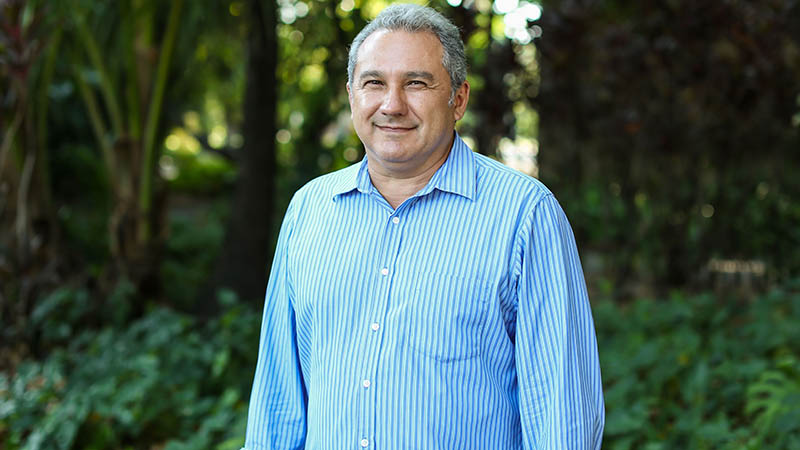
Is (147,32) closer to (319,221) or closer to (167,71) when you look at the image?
(167,71)

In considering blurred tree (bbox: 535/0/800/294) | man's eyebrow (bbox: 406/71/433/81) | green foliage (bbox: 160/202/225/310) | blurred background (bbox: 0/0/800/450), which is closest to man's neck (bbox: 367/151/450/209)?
man's eyebrow (bbox: 406/71/433/81)

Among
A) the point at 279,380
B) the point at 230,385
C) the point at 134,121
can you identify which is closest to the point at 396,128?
the point at 279,380

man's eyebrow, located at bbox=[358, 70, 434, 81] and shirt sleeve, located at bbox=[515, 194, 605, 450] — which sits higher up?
man's eyebrow, located at bbox=[358, 70, 434, 81]

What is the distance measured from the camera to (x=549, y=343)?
1670 mm

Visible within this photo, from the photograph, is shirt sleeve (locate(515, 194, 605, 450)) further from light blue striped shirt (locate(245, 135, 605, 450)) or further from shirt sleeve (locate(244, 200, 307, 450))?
shirt sleeve (locate(244, 200, 307, 450))

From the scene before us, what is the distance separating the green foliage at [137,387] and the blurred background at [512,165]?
0.6 inches

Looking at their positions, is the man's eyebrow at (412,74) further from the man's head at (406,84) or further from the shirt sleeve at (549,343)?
the shirt sleeve at (549,343)

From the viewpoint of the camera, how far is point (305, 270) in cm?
188

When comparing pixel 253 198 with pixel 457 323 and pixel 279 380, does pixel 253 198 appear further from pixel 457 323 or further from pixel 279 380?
pixel 457 323

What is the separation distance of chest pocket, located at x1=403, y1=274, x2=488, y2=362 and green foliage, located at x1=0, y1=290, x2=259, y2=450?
2083 millimetres

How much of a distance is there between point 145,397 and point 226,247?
229cm

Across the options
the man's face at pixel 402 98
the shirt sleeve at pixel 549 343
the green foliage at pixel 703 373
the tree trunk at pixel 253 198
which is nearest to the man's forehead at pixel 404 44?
the man's face at pixel 402 98

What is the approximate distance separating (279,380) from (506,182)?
0.79m

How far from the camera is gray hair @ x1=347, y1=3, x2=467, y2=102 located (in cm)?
172
